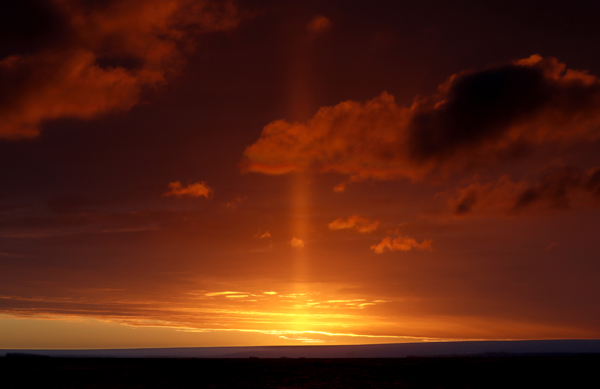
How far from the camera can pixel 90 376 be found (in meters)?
60.5

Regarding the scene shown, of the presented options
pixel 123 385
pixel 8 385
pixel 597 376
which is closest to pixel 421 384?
pixel 597 376

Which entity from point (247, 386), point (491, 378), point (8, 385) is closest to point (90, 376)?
point (8, 385)

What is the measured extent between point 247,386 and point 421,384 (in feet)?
64.2

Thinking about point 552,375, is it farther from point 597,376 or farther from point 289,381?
point 289,381

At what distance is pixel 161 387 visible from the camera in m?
49.4

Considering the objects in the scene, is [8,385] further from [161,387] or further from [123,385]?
[161,387]

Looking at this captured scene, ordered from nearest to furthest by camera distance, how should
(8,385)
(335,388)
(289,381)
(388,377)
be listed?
(335,388)
(8,385)
(289,381)
(388,377)

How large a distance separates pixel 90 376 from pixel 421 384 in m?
43.2

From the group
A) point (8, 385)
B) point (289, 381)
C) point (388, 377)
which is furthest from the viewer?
point (388, 377)

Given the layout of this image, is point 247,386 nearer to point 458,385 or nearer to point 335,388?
point 335,388

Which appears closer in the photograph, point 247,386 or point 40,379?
point 247,386

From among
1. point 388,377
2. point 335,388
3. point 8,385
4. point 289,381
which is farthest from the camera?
point 388,377

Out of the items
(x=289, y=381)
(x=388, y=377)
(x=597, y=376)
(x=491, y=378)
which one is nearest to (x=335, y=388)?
(x=289, y=381)

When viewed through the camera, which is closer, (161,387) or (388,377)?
(161,387)
